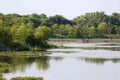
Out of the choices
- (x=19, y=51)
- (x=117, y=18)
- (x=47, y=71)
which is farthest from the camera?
(x=117, y=18)

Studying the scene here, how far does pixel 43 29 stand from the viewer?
91.8m

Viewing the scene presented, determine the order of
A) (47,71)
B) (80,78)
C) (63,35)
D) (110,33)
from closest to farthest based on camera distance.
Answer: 1. (80,78)
2. (47,71)
3. (63,35)
4. (110,33)

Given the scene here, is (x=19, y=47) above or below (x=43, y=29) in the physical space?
below

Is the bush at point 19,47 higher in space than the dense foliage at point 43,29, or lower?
lower

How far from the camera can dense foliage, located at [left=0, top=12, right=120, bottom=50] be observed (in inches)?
3115

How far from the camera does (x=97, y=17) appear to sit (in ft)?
644

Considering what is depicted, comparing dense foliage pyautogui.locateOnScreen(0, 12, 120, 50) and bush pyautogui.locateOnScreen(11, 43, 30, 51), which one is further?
dense foliage pyautogui.locateOnScreen(0, 12, 120, 50)

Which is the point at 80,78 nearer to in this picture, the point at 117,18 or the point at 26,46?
the point at 26,46

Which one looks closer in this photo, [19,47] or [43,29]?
[19,47]

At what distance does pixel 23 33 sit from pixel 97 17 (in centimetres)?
11568

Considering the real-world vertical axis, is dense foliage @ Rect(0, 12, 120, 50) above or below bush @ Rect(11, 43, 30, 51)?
above

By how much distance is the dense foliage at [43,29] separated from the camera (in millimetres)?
79125

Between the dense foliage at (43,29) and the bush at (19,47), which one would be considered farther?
the dense foliage at (43,29)

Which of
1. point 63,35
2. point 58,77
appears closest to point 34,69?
point 58,77
